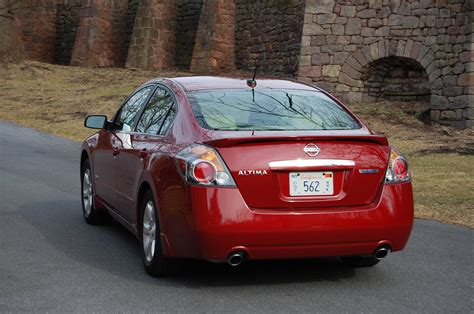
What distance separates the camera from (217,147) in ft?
16.6

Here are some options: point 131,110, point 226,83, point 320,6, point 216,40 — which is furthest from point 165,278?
point 216,40

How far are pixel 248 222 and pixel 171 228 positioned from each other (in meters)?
0.55

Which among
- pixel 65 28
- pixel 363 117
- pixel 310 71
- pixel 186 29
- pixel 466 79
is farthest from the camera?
pixel 65 28

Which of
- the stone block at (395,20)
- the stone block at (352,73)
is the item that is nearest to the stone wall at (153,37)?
Result: the stone block at (352,73)

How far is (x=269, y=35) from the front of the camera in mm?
29750

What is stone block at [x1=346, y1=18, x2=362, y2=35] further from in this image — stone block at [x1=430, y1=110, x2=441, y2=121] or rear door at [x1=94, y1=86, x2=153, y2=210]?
rear door at [x1=94, y1=86, x2=153, y2=210]

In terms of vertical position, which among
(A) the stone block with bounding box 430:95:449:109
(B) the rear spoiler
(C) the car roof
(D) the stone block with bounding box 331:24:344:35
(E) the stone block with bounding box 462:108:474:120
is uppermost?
Answer: (D) the stone block with bounding box 331:24:344:35

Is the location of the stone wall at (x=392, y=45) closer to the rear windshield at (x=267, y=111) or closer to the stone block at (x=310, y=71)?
the stone block at (x=310, y=71)

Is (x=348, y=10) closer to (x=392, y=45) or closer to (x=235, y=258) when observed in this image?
(x=392, y=45)

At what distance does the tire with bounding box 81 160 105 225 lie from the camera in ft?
24.9

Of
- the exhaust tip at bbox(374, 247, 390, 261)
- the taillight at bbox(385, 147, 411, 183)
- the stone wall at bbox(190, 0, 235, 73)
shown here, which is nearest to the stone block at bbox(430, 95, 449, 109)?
the stone wall at bbox(190, 0, 235, 73)

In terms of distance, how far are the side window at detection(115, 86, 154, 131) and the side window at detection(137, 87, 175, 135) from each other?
0.22 m

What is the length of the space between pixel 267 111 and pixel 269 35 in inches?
962

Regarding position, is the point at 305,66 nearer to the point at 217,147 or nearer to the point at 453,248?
the point at 453,248
